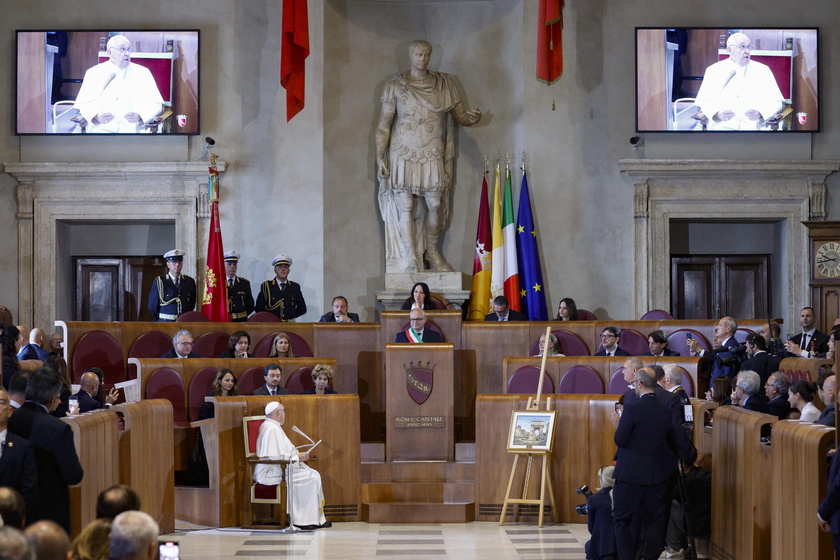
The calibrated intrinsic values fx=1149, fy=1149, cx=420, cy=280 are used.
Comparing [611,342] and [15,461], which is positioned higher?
[611,342]

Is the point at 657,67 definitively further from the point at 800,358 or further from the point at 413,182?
the point at 800,358

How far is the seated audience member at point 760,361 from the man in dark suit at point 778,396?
1200 mm

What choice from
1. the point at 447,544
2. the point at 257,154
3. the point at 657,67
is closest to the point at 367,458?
the point at 447,544

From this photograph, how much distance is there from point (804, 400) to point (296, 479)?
395cm

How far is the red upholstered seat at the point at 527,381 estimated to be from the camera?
10.0 m

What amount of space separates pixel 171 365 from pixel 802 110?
330 inches

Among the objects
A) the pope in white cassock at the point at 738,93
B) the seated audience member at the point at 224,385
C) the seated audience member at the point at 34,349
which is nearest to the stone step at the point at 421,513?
the seated audience member at the point at 224,385

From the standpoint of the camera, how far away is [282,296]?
12.6 m

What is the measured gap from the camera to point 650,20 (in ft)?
46.4

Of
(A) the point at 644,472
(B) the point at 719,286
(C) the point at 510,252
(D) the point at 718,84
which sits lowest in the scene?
(A) the point at 644,472

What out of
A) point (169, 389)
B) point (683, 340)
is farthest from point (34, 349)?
point (683, 340)

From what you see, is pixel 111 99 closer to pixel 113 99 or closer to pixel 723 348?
pixel 113 99

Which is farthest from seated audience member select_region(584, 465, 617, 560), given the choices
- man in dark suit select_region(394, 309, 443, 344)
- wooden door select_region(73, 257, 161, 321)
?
wooden door select_region(73, 257, 161, 321)

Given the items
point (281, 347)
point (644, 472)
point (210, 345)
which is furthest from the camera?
point (210, 345)
